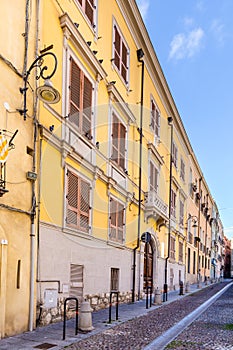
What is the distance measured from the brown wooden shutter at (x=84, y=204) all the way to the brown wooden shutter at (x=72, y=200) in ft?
1.09

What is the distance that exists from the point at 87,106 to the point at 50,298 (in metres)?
5.69

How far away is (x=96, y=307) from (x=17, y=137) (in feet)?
20.8

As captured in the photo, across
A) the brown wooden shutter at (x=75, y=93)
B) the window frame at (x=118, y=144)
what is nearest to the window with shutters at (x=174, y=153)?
the window frame at (x=118, y=144)

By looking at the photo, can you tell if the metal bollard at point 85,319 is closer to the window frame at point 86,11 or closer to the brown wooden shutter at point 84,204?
the brown wooden shutter at point 84,204

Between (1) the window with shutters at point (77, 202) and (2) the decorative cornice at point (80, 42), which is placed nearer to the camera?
(2) the decorative cornice at point (80, 42)

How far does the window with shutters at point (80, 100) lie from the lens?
10.7 m

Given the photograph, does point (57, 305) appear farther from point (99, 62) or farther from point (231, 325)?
point (99, 62)

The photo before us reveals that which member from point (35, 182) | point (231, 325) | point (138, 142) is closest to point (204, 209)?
point (138, 142)

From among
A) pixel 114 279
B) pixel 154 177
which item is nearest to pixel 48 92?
pixel 114 279

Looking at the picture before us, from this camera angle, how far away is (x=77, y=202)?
1079cm

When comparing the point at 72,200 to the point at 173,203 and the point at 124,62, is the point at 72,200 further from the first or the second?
the point at 173,203

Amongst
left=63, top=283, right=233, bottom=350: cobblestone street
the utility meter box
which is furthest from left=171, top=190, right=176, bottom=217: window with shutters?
the utility meter box

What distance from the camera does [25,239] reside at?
797 cm

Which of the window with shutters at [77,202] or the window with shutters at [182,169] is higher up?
the window with shutters at [182,169]
